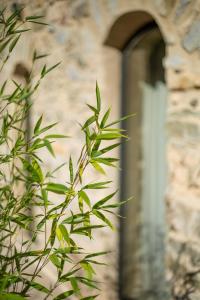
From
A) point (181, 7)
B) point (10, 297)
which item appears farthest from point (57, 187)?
point (181, 7)

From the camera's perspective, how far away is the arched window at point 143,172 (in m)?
4.10

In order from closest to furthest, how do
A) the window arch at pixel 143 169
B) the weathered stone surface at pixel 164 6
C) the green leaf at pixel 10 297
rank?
the green leaf at pixel 10 297
the weathered stone surface at pixel 164 6
the window arch at pixel 143 169

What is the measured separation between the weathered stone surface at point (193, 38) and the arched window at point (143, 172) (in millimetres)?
802

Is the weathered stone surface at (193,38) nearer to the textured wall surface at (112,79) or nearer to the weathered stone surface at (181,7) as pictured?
the textured wall surface at (112,79)

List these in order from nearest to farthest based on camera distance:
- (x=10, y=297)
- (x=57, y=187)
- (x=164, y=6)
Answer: (x=10, y=297)
(x=57, y=187)
(x=164, y=6)

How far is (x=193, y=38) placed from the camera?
3195 millimetres

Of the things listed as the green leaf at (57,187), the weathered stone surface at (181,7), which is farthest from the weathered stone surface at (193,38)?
the green leaf at (57,187)

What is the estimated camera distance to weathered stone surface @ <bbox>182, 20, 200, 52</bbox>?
10.4ft

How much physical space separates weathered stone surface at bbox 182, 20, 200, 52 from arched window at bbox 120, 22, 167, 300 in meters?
0.80

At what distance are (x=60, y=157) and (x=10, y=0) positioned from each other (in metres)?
1.51

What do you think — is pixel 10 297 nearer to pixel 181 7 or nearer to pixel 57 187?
pixel 57 187

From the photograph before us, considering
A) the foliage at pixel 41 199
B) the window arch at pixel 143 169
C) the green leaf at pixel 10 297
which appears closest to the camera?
the green leaf at pixel 10 297

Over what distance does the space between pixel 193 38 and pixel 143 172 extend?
1390 mm

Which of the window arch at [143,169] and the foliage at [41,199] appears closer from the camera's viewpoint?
the foliage at [41,199]
